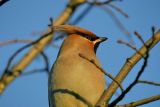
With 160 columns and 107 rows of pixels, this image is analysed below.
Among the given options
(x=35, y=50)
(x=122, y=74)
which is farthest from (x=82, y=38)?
(x=122, y=74)

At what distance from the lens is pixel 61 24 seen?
14.2 feet

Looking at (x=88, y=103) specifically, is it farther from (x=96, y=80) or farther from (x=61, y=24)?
(x=61, y=24)

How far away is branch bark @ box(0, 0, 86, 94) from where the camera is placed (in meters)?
3.23

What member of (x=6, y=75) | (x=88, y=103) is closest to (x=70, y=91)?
(x=88, y=103)

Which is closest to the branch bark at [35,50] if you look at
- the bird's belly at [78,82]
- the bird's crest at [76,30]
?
the bird's crest at [76,30]

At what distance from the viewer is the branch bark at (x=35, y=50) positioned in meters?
3.23

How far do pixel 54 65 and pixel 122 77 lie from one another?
47.3 inches

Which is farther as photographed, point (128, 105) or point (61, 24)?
point (61, 24)

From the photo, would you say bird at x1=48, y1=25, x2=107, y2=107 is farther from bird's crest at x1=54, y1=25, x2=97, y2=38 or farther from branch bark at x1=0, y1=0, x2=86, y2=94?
branch bark at x1=0, y1=0, x2=86, y2=94

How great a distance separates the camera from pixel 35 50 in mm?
3832

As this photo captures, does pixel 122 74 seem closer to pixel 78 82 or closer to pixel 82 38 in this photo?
pixel 78 82

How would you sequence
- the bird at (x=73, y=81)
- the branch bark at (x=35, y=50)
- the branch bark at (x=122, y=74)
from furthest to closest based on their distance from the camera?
the bird at (x=73, y=81) < the branch bark at (x=35, y=50) < the branch bark at (x=122, y=74)

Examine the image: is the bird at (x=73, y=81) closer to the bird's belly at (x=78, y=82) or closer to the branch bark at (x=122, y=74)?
the bird's belly at (x=78, y=82)

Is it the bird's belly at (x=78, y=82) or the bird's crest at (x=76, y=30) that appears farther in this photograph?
the bird's crest at (x=76, y=30)
